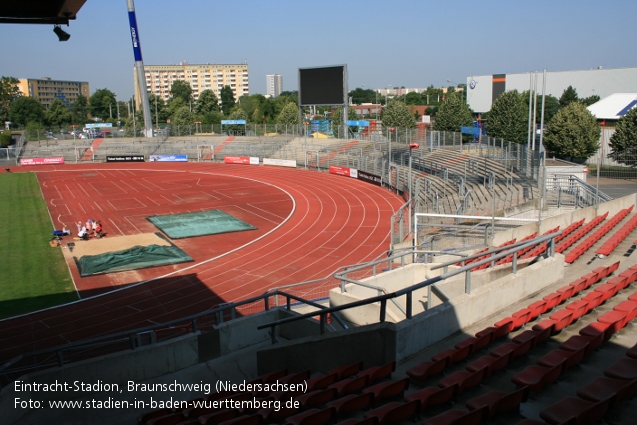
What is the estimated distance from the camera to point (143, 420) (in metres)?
7.03

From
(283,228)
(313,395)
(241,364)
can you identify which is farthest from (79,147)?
(313,395)

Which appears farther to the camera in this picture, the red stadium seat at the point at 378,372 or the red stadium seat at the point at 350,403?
the red stadium seat at the point at 378,372

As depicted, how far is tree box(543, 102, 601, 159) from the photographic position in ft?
156

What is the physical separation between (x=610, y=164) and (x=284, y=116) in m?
61.0

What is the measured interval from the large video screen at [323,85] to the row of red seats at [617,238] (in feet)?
132

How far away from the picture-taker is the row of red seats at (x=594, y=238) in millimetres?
12137

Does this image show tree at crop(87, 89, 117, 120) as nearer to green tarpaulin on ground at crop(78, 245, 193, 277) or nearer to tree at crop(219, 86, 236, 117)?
tree at crop(219, 86, 236, 117)

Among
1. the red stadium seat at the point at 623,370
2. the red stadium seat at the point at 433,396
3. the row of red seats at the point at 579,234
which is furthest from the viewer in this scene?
the row of red seats at the point at 579,234

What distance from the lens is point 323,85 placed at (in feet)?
181

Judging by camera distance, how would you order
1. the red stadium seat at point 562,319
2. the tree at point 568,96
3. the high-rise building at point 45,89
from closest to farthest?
the red stadium seat at point 562,319 < the tree at point 568,96 < the high-rise building at point 45,89

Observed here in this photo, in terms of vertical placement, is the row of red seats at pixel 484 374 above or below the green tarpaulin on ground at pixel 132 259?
→ above

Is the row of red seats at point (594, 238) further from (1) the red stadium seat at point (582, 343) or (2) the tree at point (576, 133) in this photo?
(2) the tree at point (576, 133)

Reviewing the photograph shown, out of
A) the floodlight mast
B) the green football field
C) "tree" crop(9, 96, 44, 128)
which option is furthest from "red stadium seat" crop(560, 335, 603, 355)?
"tree" crop(9, 96, 44, 128)

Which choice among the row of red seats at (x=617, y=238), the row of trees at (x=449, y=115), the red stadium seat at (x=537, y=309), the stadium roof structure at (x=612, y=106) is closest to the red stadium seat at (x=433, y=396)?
the red stadium seat at (x=537, y=309)
